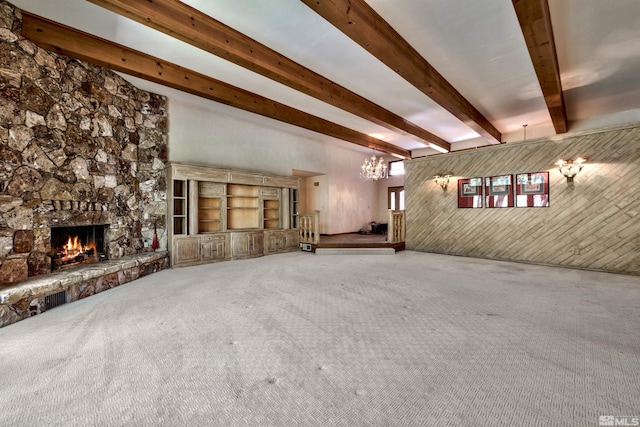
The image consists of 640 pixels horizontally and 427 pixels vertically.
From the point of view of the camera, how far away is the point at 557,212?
5438 millimetres

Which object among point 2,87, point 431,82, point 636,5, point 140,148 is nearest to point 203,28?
point 2,87

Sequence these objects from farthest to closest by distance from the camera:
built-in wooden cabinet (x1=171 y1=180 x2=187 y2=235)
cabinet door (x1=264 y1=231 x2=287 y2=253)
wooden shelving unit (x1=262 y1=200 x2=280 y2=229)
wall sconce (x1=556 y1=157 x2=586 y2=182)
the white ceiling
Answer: wooden shelving unit (x1=262 y1=200 x2=280 y2=229)
cabinet door (x1=264 y1=231 x2=287 y2=253)
built-in wooden cabinet (x1=171 y1=180 x2=187 y2=235)
wall sconce (x1=556 y1=157 x2=586 y2=182)
the white ceiling

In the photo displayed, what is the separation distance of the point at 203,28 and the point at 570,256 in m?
7.37

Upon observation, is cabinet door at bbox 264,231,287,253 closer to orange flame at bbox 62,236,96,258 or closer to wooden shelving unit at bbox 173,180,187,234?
wooden shelving unit at bbox 173,180,187,234

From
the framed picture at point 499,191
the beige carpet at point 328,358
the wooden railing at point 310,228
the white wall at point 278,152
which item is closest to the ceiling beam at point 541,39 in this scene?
the framed picture at point 499,191

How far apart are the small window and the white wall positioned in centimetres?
101

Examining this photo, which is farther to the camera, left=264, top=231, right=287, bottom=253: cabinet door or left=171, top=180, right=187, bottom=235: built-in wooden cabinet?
left=264, top=231, right=287, bottom=253: cabinet door

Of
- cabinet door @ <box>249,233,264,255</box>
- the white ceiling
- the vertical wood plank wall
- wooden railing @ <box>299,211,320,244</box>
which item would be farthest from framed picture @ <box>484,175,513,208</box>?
cabinet door @ <box>249,233,264,255</box>

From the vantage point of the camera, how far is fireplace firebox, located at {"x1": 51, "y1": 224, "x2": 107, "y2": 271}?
3877mm

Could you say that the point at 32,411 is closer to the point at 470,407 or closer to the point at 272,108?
the point at 470,407

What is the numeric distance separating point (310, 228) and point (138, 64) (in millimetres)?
4978

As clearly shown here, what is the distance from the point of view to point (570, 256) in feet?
17.3

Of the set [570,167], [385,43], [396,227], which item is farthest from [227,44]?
[570,167]

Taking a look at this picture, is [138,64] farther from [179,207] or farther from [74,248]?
[74,248]
